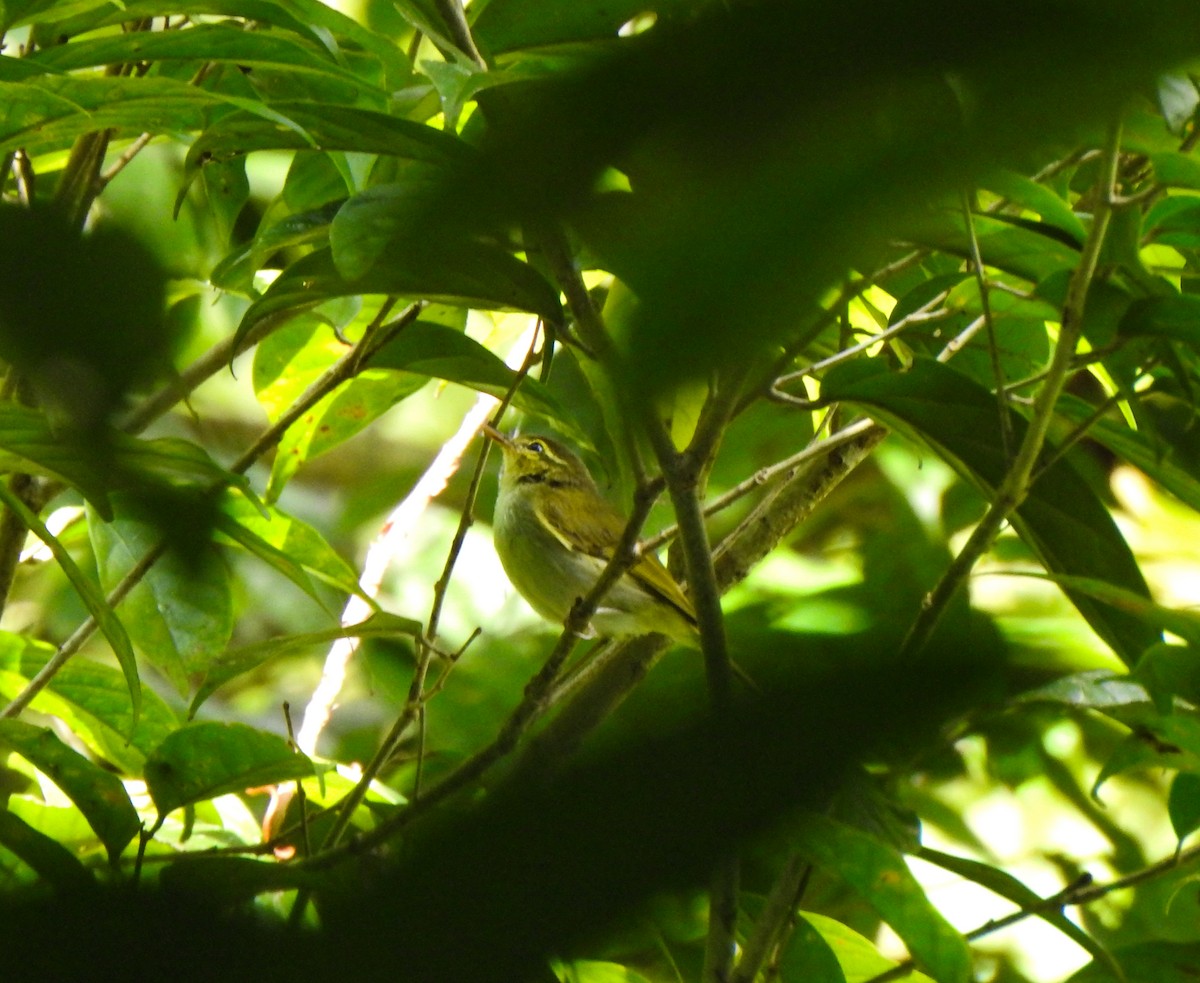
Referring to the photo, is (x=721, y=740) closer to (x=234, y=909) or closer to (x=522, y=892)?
(x=522, y=892)

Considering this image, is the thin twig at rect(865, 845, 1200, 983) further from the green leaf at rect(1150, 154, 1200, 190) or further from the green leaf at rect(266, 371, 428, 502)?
the green leaf at rect(266, 371, 428, 502)

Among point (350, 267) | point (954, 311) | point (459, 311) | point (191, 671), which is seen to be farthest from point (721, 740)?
point (459, 311)

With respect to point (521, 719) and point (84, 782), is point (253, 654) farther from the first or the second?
point (521, 719)

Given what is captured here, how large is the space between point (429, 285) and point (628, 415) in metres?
1.33

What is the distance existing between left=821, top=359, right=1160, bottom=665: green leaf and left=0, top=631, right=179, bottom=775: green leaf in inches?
46.7

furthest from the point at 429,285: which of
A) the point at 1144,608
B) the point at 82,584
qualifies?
the point at 1144,608

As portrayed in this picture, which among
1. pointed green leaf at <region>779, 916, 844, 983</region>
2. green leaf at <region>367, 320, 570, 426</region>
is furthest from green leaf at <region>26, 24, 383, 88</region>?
pointed green leaf at <region>779, 916, 844, 983</region>

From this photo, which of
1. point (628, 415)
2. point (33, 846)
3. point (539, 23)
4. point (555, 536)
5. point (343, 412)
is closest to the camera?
point (628, 415)

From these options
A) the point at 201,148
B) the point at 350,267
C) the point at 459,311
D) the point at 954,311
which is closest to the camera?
the point at 350,267

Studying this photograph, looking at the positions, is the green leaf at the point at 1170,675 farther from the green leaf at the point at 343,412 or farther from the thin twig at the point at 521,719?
the green leaf at the point at 343,412

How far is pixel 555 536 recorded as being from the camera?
404cm

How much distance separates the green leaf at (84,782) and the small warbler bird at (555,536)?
168cm

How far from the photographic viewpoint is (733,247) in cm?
31

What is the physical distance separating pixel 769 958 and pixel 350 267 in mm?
1145
